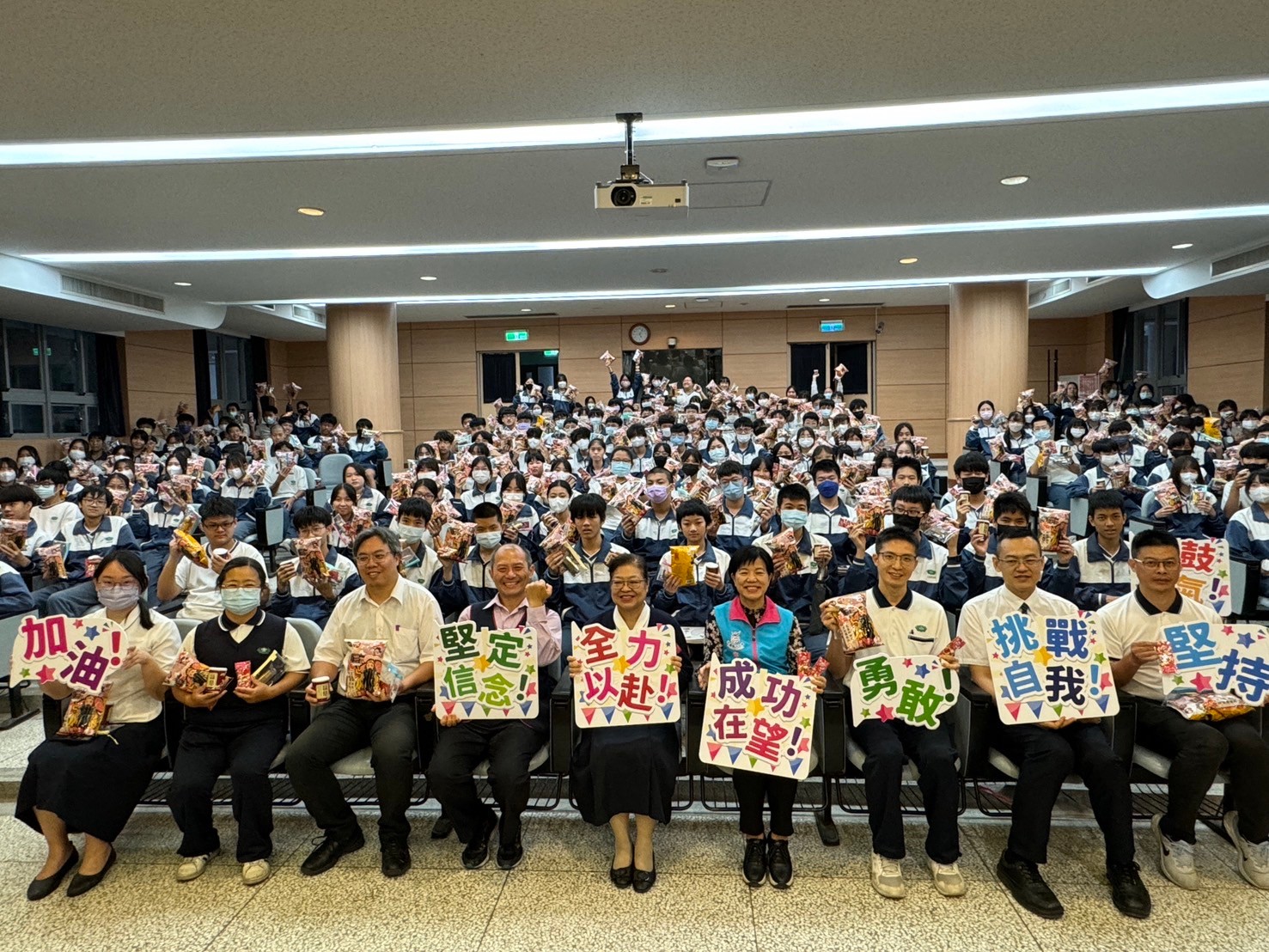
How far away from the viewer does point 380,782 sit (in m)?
2.47

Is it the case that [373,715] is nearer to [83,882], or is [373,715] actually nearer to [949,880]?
[83,882]

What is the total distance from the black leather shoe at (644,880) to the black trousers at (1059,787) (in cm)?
115

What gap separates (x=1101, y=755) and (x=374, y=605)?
2547mm

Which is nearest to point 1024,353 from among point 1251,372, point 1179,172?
point 1251,372

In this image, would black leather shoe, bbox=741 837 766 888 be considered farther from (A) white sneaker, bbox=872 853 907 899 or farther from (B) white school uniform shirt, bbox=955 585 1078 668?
(B) white school uniform shirt, bbox=955 585 1078 668

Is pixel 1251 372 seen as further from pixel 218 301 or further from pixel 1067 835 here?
pixel 218 301

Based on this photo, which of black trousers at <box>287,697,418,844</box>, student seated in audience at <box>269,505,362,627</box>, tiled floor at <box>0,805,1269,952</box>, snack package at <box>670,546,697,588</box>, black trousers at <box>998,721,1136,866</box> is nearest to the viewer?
tiled floor at <box>0,805,1269,952</box>

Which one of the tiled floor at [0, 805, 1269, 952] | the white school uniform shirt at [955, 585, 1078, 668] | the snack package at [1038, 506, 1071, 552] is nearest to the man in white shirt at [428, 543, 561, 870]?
the tiled floor at [0, 805, 1269, 952]

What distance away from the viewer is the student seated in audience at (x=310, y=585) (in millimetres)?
3396

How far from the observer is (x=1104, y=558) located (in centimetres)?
350

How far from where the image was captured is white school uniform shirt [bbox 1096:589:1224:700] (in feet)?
8.21

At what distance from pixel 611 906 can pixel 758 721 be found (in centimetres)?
73

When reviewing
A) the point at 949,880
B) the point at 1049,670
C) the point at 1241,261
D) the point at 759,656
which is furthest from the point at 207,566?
the point at 1241,261

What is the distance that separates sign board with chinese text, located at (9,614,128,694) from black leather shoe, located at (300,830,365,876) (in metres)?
0.92
